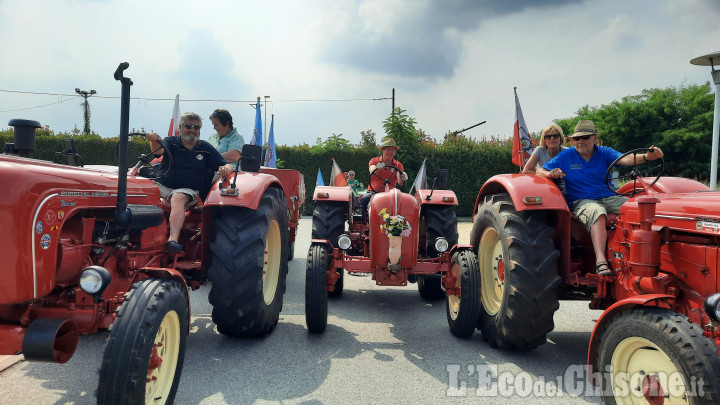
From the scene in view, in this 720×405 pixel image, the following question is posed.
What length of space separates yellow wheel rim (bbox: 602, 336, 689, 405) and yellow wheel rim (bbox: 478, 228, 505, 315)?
4.80ft

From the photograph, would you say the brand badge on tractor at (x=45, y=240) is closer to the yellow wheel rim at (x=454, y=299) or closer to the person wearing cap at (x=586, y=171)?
the yellow wheel rim at (x=454, y=299)

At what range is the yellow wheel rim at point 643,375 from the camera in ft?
6.89

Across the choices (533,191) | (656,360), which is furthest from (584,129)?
(656,360)

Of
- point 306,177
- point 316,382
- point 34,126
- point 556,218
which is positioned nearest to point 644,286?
point 556,218

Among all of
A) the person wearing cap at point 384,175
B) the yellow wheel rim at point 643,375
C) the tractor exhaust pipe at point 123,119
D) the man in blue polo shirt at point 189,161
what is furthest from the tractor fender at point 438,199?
the tractor exhaust pipe at point 123,119

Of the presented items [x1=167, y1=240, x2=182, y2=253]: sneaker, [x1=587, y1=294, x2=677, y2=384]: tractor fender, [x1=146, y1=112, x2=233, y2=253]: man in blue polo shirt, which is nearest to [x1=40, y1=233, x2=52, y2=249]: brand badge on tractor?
[x1=167, y1=240, x2=182, y2=253]: sneaker

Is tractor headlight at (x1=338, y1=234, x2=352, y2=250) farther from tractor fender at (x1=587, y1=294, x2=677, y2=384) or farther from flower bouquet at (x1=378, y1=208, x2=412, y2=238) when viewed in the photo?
tractor fender at (x1=587, y1=294, x2=677, y2=384)

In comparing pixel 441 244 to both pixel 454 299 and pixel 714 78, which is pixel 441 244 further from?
pixel 714 78

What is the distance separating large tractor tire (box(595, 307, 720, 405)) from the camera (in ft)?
6.38

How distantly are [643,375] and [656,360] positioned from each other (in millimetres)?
115

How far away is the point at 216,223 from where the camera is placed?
331 centimetres

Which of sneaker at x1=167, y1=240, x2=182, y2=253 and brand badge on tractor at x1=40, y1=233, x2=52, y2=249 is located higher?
brand badge on tractor at x1=40, y1=233, x2=52, y2=249

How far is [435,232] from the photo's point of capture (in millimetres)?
4973

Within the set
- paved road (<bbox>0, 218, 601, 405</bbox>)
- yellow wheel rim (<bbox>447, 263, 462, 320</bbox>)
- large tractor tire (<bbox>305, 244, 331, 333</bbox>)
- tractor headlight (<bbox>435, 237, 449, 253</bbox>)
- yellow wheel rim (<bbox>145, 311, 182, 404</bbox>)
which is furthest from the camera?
tractor headlight (<bbox>435, 237, 449, 253</bbox>)
